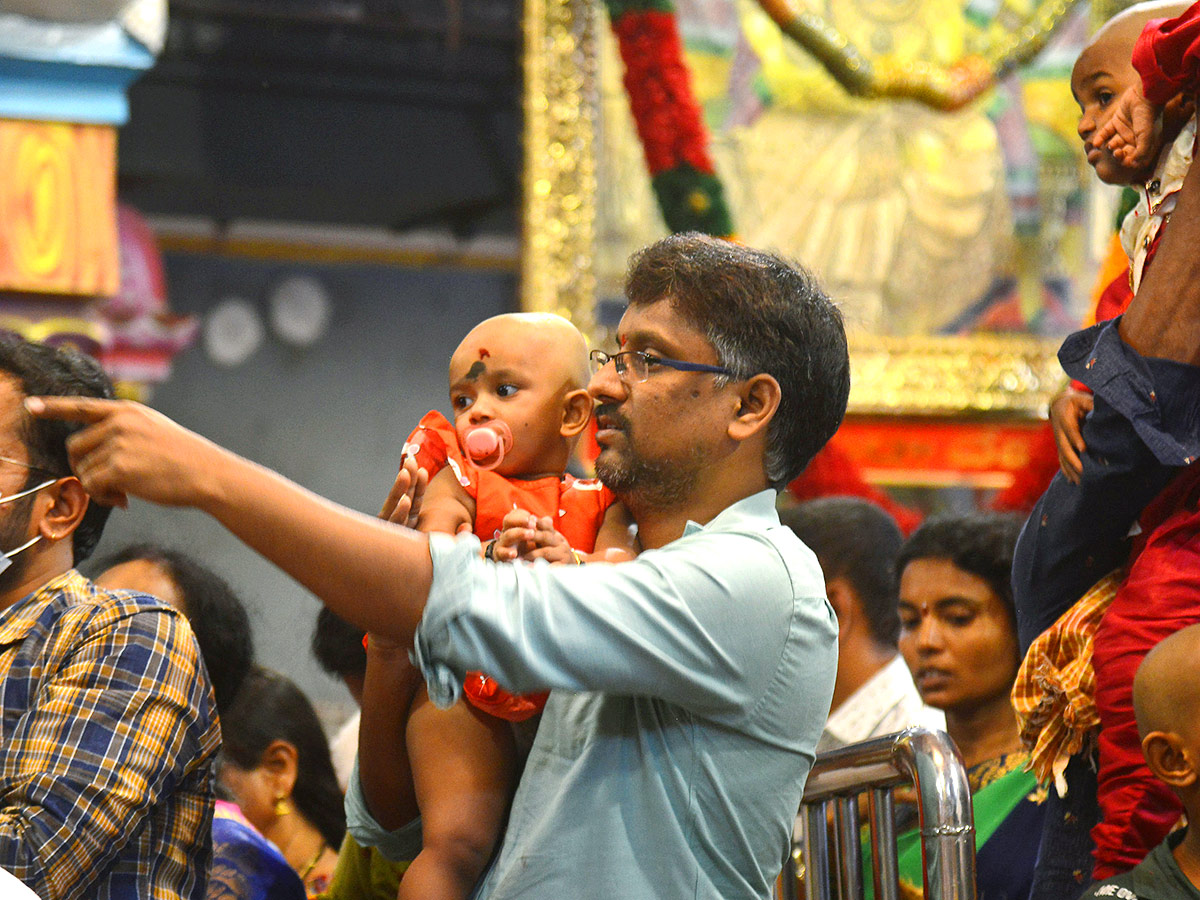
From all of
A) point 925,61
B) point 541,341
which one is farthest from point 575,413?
point 925,61

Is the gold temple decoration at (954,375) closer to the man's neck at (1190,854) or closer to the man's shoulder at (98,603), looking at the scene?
the man's neck at (1190,854)

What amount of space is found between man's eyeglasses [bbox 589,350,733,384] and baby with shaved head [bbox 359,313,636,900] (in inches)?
7.5

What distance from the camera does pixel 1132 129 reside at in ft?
6.52

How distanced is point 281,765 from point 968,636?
4.92 feet

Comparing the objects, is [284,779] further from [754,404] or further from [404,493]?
[754,404]

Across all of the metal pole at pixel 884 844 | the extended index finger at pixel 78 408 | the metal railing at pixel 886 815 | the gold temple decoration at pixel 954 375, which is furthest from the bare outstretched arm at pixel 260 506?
the gold temple decoration at pixel 954 375

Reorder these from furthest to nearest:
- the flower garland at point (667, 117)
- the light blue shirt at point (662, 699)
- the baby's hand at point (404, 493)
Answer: the flower garland at point (667, 117) < the baby's hand at point (404, 493) < the light blue shirt at point (662, 699)

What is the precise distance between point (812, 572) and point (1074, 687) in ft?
1.79

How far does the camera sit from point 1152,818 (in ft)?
6.29

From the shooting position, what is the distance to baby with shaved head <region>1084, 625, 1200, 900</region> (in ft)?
5.86

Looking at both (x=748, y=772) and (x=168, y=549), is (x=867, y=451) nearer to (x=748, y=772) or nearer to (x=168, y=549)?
(x=168, y=549)

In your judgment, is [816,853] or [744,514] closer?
[744,514]

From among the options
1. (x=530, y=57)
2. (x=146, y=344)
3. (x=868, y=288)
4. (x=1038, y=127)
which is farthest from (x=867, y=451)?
(x=146, y=344)

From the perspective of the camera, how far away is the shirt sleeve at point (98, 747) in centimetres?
172
